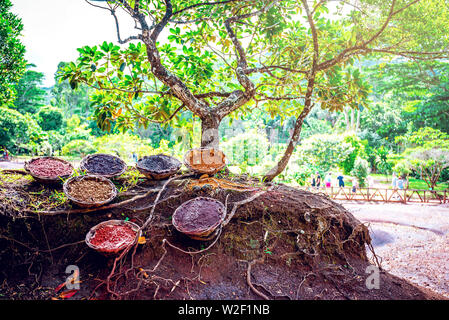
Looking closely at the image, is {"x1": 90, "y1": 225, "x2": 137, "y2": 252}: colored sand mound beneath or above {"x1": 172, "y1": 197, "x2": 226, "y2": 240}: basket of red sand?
beneath

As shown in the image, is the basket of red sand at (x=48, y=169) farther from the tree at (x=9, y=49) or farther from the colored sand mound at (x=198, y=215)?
the tree at (x=9, y=49)

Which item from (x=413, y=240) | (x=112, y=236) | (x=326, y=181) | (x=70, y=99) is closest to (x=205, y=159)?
(x=112, y=236)

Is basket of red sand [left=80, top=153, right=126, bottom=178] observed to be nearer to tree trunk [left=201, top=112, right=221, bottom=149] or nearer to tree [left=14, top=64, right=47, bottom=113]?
tree trunk [left=201, top=112, right=221, bottom=149]

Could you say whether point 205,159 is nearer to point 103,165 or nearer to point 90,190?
point 103,165

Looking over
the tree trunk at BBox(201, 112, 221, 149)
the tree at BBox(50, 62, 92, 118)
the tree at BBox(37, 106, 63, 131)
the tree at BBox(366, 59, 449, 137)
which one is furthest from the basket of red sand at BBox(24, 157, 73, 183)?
the tree at BBox(50, 62, 92, 118)

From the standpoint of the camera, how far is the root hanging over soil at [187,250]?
2.75m

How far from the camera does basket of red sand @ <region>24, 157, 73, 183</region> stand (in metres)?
3.56

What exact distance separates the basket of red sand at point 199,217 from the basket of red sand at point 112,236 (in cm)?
48

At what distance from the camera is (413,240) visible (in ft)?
21.3

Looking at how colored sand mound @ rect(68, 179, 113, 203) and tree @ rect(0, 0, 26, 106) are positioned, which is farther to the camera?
tree @ rect(0, 0, 26, 106)

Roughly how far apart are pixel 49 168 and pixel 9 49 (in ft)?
13.6

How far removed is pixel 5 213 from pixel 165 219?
6.00 ft

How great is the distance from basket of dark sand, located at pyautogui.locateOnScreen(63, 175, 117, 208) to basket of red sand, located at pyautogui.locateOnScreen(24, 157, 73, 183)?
0.42m
